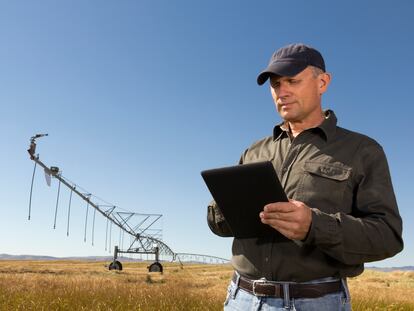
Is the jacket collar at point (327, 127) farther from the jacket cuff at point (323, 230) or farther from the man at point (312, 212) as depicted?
the jacket cuff at point (323, 230)

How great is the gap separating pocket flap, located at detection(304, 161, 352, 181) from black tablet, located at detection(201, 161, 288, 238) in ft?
1.49

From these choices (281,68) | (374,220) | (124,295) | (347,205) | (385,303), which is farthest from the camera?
(385,303)

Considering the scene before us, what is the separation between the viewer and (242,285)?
287 centimetres

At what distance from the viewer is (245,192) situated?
2590 mm

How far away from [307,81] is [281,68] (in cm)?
21

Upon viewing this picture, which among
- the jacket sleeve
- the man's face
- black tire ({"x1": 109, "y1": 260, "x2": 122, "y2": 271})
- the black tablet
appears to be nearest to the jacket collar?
the man's face

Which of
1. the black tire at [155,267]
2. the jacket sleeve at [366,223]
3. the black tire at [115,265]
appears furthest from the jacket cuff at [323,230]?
the black tire at [115,265]

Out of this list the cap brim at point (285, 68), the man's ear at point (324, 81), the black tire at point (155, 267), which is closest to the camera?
the cap brim at point (285, 68)

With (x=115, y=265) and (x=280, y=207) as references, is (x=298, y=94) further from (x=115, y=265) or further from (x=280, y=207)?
(x=115, y=265)

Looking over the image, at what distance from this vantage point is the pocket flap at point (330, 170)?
2.77 meters

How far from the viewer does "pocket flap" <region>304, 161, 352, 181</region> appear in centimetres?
277

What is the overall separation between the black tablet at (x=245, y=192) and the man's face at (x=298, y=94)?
2.40 feet

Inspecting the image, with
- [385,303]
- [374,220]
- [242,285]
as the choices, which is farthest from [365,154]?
[385,303]

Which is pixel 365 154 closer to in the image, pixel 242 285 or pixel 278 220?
pixel 278 220
